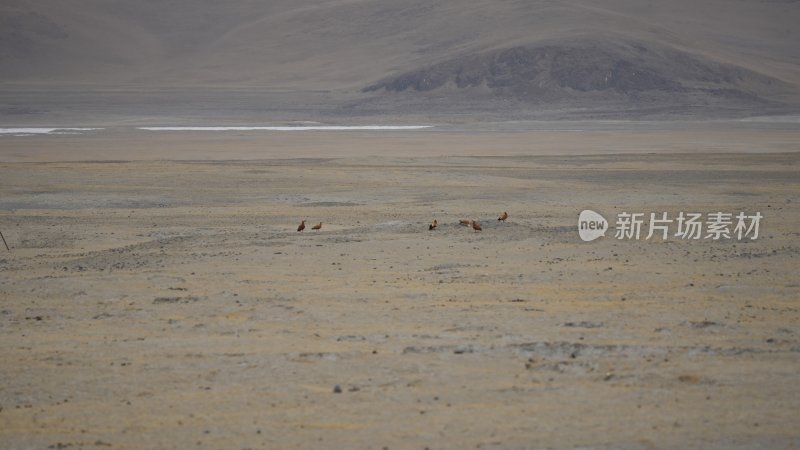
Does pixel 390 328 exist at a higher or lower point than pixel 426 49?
lower

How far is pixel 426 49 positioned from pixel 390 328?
95.9 metres

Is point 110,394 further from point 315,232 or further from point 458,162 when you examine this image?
point 458,162

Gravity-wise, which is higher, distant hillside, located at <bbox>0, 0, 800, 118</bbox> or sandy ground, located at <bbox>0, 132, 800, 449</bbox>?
distant hillside, located at <bbox>0, 0, 800, 118</bbox>

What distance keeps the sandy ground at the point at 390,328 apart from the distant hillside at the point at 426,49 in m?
62.3

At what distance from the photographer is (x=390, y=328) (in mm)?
10500

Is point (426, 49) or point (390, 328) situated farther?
point (426, 49)

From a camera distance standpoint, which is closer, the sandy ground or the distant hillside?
the sandy ground

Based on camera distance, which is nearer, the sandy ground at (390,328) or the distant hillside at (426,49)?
the sandy ground at (390,328)

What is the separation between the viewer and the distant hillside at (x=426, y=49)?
8575 centimetres

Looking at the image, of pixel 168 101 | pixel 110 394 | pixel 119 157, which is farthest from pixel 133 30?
pixel 110 394

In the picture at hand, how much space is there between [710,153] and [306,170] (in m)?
13.8

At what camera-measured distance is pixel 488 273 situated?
44.9ft

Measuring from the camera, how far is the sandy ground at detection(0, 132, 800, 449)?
24.9ft

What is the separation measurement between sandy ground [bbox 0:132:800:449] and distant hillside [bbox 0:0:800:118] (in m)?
62.3
